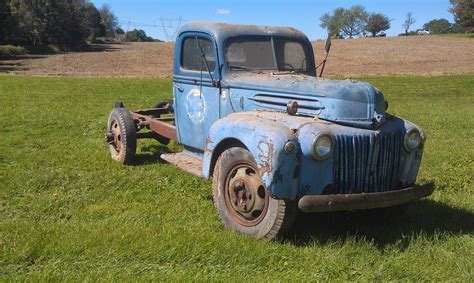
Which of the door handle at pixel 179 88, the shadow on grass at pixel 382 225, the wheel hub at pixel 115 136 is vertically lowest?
the shadow on grass at pixel 382 225

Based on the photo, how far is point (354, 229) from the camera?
5.11 m

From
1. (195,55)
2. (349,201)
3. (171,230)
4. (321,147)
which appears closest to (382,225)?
(349,201)

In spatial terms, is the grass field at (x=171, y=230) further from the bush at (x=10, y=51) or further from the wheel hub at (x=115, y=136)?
the bush at (x=10, y=51)

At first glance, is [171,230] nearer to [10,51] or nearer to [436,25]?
[10,51]

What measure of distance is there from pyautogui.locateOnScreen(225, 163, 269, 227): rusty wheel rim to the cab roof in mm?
1807

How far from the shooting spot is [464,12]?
75.4m

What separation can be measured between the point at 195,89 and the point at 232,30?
80cm

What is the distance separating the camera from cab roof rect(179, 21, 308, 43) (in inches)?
234

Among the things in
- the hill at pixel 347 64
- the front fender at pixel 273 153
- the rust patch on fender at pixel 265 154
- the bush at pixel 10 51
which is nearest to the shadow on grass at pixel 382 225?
the front fender at pixel 273 153

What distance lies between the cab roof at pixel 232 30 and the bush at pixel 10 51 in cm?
4341

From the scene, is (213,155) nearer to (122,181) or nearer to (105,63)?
(122,181)

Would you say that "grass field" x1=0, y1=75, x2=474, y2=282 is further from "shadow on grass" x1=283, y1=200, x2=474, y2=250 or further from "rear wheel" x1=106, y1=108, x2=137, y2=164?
"rear wheel" x1=106, y1=108, x2=137, y2=164

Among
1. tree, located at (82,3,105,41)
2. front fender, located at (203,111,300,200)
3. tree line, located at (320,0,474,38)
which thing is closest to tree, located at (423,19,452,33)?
tree line, located at (320,0,474,38)

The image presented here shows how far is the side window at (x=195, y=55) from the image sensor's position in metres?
5.99
